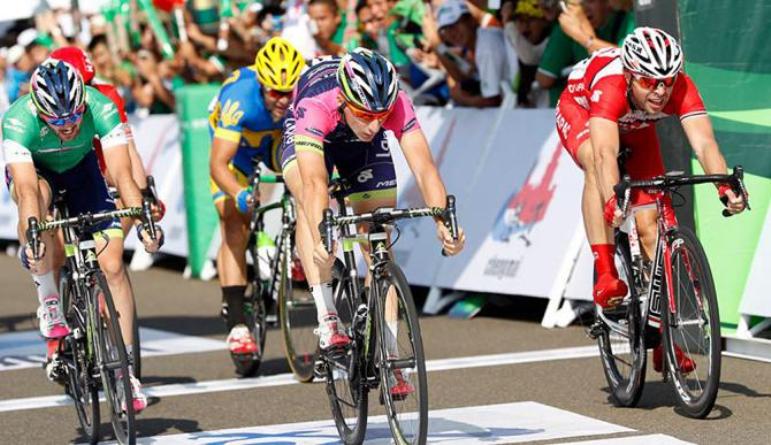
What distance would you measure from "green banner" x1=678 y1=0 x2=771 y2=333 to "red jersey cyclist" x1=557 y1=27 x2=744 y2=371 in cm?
151

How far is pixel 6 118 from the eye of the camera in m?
8.91

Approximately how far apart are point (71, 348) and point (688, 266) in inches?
128

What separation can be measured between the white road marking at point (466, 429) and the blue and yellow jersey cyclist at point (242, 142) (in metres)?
1.99

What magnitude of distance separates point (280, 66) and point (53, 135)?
168 cm

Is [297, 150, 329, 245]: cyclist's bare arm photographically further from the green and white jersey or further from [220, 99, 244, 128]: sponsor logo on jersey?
[220, 99, 244, 128]: sponsor logo on jersey

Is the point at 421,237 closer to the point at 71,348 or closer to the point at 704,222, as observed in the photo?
the point at 704,222

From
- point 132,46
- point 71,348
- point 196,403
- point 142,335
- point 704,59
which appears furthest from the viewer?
point 132,46

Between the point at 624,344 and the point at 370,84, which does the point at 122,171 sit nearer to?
the point at 370,84

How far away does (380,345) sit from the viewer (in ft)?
24.2

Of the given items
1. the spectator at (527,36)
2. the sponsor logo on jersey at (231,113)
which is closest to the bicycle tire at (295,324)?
the sponsor logo on jersey at (231,113)

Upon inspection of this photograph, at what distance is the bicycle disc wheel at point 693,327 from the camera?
7.78 m

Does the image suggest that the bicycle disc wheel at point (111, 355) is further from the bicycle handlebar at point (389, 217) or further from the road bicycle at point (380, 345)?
the bicycle handlebar at point (389, 217)

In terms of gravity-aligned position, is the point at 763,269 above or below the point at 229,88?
below

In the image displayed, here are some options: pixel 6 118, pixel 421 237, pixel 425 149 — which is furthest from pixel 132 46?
pixel 425 149
